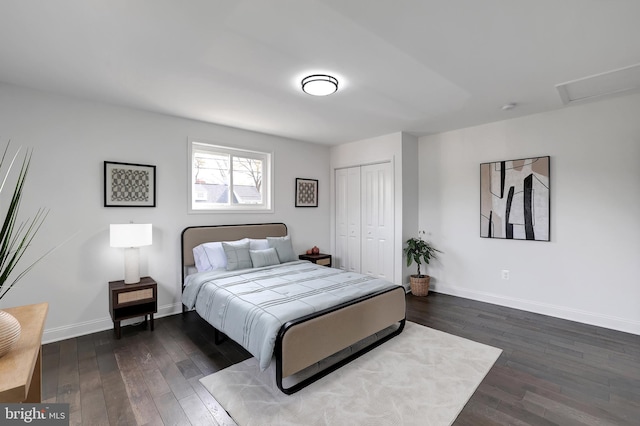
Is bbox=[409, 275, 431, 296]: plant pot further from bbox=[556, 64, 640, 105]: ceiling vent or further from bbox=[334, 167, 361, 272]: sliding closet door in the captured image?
bbox=[556, 64, 640, 105]: ceiling vent

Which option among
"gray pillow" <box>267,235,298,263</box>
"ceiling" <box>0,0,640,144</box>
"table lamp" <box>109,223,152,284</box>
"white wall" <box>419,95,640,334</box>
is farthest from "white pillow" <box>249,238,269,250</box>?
"white wall" <box>419,95,640,334</box>

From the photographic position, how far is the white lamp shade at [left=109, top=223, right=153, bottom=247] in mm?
3111

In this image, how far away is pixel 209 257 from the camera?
12.3ft

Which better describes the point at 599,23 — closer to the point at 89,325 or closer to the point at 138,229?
the point at 138,229

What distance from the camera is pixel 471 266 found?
173 inches

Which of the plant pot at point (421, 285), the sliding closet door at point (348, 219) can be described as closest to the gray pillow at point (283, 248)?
the sliding closet door at point (348, 219)

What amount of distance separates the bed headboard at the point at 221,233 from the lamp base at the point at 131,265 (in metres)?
0.63

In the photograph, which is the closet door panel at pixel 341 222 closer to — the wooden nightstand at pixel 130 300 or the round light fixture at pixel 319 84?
the round light fixture at pixel 319 84

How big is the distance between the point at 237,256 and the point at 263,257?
0.34m

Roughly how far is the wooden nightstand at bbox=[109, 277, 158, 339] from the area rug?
135cm

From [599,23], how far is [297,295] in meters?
2.96

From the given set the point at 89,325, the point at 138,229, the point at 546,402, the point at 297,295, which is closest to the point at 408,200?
the point at 297,295

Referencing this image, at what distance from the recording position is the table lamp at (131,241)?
3.11m

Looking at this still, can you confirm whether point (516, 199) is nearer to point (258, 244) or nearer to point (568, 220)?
point (568, 220)
